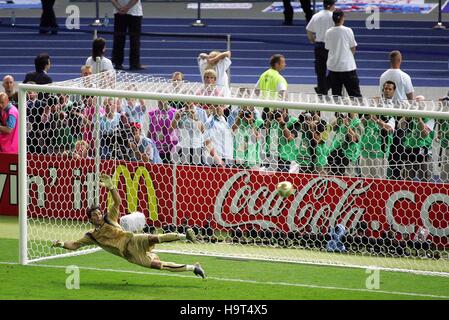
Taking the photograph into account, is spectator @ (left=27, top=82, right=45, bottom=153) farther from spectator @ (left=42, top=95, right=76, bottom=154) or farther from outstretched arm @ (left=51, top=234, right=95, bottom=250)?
outstretched arm @ (left=51, top=234, right=95, bottom=250)

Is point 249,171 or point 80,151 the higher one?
point 80,151

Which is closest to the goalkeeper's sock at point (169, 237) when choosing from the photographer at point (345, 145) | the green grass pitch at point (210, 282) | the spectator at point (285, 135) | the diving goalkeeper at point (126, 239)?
the diving goalkeeper at point (126, 239)

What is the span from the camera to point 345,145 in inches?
671

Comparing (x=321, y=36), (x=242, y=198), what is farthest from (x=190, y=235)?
(x=321, y=36)

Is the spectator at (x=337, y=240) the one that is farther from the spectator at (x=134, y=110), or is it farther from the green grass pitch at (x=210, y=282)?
the spectator at (x=134, y=110)

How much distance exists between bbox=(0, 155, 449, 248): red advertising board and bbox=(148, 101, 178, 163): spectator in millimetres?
211

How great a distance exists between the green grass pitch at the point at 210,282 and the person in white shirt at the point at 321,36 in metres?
6.05

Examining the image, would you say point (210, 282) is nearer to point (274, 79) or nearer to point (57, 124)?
point (57, 124)

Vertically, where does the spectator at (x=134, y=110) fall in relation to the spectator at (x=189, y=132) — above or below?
above

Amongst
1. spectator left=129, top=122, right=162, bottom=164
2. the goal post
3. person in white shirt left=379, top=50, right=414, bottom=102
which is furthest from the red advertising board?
person in white shirt left=379, top=50, right=414, bottom=102

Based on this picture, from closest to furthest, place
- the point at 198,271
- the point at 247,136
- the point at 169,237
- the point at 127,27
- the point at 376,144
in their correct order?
the point at 198,271 < the point at 169,237 < the point at 376,144 < the point at 247,136 < the point at 127,27

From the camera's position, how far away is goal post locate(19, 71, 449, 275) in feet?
54.5

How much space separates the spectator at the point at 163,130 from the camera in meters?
17.8

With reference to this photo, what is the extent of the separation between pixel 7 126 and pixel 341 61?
4.67 meters
